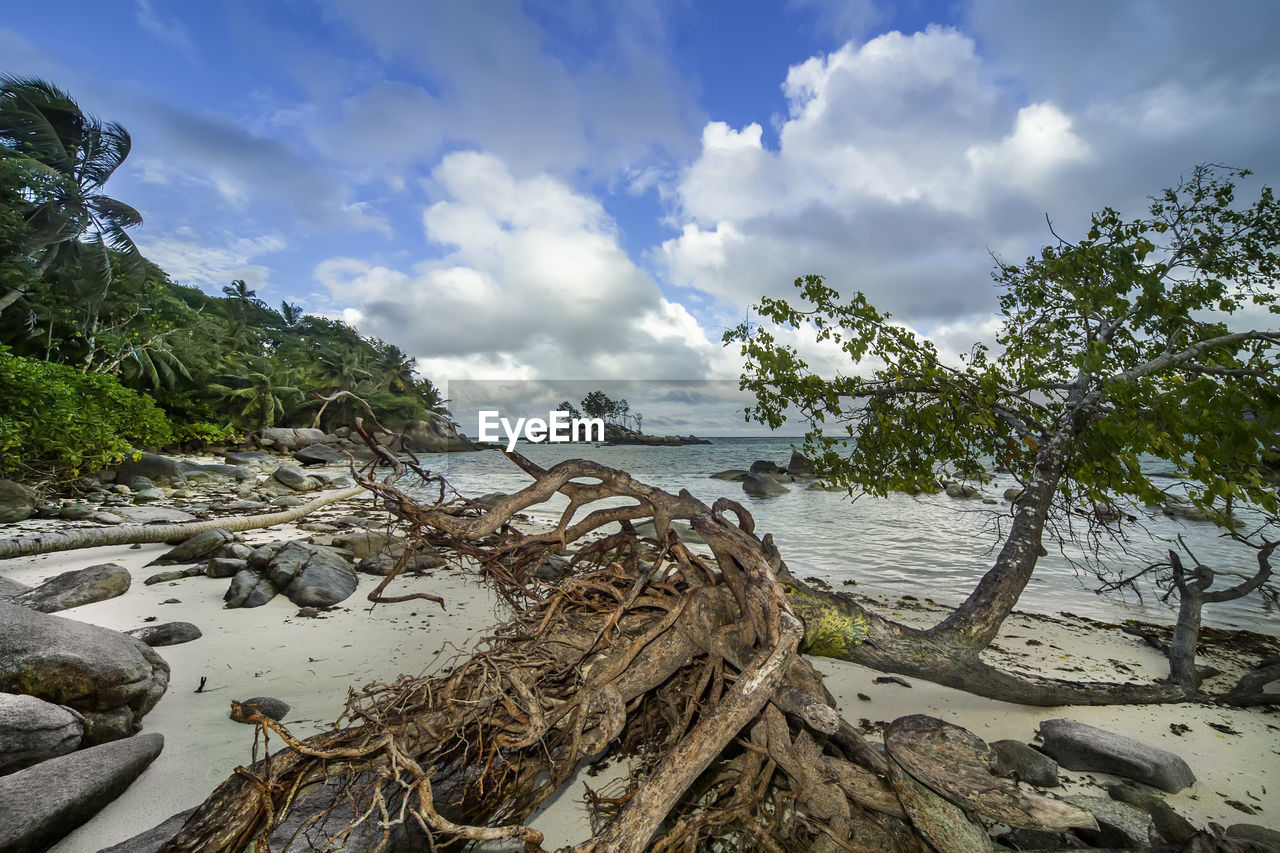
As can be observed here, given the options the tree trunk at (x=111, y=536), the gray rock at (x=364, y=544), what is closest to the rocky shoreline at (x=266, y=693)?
the tree trunk at (x=111, y=536)

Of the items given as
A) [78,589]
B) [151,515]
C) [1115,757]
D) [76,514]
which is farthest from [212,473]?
[1115,757]

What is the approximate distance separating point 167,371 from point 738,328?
33866 mm

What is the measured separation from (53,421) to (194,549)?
5932 mm

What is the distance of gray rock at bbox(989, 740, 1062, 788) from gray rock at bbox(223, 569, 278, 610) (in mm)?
7854

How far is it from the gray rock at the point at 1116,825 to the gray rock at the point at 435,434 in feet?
166

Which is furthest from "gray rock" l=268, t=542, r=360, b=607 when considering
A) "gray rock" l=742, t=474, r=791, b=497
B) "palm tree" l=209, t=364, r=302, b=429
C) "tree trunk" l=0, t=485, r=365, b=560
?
"palm tree" l=209, t=364, r=302, b=429

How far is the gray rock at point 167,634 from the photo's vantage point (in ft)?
16.7

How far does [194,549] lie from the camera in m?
7.85

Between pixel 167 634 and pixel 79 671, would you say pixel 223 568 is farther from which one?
pixel 79 671

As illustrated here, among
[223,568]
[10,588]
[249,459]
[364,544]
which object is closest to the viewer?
[10,588]

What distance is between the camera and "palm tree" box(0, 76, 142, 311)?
1998cm

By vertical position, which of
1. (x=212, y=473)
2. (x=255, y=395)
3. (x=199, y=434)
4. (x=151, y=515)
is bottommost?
(x=212, y=473)

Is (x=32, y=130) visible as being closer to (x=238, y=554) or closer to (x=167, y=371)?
(x=167, y=371)

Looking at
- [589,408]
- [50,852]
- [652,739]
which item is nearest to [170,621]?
[50,852]
